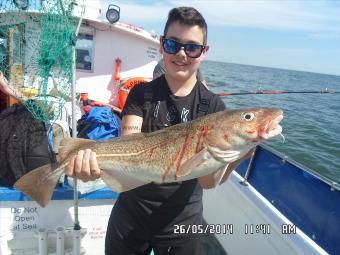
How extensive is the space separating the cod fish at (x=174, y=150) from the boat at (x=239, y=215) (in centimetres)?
68

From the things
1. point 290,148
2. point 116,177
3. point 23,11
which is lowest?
point 290,148

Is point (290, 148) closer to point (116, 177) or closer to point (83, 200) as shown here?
point (83, 200)

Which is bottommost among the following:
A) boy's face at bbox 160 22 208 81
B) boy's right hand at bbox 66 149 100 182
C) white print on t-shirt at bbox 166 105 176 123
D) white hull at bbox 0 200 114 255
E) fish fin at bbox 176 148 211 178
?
white hull at bbox 0 200 114 255

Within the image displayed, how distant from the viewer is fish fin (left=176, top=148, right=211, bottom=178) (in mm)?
2145

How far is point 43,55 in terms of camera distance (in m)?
3.62

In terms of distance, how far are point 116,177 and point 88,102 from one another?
15.7 feet

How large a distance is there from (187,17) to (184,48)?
22 cm

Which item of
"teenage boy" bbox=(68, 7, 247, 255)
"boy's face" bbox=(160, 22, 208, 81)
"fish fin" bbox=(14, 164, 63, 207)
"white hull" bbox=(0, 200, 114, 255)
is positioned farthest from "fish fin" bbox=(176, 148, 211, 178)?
"white hull" bbox=(0, 200, 114, 255)

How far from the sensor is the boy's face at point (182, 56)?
2441mm

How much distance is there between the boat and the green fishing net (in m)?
0.58

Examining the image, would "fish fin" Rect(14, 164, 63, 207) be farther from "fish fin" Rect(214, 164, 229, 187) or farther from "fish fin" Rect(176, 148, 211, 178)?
"fish fin" Rect(214, 164, 229, 187)

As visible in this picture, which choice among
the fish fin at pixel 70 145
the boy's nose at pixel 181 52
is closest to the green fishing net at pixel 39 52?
the fish fin at pixel 70 145

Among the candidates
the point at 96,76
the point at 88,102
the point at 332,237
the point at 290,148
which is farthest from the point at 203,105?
the point at 290,148

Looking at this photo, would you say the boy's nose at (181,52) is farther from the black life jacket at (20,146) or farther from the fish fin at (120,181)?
the black life jacket at (20,146)
